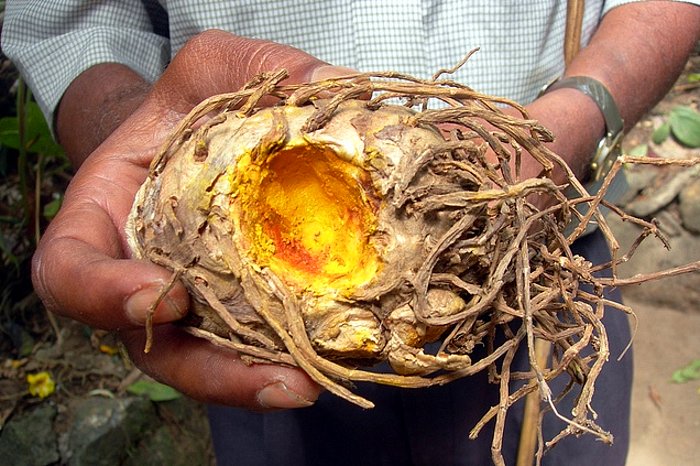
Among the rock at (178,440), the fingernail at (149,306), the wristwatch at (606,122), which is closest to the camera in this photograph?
the fingernail at (149,306)

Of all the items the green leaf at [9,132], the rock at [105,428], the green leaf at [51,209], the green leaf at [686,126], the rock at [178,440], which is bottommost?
the rock at [178,440]

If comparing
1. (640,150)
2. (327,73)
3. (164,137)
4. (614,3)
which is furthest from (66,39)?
(640,150)

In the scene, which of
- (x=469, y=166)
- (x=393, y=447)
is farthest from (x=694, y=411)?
(x=469, y=166)

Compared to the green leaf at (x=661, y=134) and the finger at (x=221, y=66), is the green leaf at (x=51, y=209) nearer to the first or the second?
the finger at (x=221, y=66)

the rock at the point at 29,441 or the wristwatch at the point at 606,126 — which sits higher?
the wristwatch at the point at 606,126

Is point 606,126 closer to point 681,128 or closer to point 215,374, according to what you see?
point 215,374

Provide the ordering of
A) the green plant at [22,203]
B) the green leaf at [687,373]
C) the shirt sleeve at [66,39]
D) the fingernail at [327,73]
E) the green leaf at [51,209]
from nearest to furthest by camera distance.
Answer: the fingernail at [327,73], the shirt sleeve at [66,39], the green plant at [22,203], the green leaf at [51,209], the green leaf at [687,373]

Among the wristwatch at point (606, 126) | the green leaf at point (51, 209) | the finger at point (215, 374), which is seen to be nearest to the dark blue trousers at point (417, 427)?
the wristwatch at point (606, 126)

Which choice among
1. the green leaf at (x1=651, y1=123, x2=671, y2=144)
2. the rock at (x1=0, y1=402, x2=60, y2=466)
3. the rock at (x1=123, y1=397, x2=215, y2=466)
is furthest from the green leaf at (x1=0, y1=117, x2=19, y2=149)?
the green leaf at (x1=651, y1=123, x2=671, y2=144)
